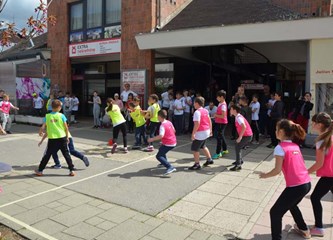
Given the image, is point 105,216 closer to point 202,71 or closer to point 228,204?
point 228,204

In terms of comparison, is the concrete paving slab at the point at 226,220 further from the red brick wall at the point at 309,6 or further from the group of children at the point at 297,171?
the red brick wall at the point at 309,6

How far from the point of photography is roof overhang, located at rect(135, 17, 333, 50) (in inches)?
360

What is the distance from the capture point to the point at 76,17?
16.0 metres

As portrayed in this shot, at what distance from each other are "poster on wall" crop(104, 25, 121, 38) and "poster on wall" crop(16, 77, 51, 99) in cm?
490

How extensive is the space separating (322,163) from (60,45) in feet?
50.4

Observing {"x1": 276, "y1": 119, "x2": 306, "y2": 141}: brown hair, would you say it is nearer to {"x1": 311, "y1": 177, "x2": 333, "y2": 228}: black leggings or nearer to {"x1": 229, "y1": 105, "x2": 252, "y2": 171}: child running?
{"x1": 311, "y1": 177, "x2": 333, "y2": 228}: black leggings

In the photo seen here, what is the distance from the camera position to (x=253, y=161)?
25.8ft

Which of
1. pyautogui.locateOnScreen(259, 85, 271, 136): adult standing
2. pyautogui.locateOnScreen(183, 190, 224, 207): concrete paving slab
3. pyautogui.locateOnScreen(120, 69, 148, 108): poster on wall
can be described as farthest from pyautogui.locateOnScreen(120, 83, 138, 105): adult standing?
pyautogui.locateOnScreen(183, 190, 224, 207): concrete paving slab

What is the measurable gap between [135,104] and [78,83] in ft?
35.6

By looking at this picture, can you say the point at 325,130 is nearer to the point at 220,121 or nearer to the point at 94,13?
the point at 220,121

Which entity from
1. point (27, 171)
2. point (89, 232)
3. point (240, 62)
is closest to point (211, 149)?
point (27, 171)

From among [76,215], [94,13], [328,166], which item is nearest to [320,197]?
[328,166]

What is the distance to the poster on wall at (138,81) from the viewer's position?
1306cm

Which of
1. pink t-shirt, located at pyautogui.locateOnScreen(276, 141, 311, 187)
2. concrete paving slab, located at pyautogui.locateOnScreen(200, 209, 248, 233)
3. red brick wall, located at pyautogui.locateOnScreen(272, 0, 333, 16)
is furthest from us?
red brick wall, located at pyautogui.locateOnScreen(272, 0, 333, 16)
